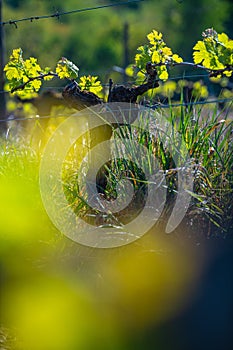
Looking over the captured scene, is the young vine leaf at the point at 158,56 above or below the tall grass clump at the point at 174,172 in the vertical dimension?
above

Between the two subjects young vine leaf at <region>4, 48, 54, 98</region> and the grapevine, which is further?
young vine leaf at <region>4, 48, 54, 98</region>

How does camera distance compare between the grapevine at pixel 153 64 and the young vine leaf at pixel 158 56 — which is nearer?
the grapevine at pixel 153 64

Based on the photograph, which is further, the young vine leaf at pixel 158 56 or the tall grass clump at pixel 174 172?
the young vine leaf at pixel 158 56

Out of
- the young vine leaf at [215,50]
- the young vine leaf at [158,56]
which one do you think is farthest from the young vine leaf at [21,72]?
the young vine leaf at [215,50]

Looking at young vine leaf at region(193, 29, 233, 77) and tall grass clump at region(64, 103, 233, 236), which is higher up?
young vine leaf at region(193, 29, 233, 77)

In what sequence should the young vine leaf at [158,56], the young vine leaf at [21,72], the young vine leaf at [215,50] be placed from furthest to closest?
the young vine leaf at [21,72] < the young vine leaf at [158,56] < the young vine leaf at [215,50]

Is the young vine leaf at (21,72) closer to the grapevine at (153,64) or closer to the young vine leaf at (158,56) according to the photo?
the grapevine at (153,64)

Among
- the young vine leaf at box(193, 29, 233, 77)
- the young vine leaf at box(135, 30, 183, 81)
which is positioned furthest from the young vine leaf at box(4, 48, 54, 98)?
the young vine leaf at box(193, 29, 233, 77)

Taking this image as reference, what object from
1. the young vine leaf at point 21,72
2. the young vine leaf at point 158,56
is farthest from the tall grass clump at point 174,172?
the young vine leaf at point 21,72

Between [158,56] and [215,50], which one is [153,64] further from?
[215,50]

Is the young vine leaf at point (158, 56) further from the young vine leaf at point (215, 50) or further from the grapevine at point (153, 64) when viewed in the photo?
the young vine leaf at point (215, 50)

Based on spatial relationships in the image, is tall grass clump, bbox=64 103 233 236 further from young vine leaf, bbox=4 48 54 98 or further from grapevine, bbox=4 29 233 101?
young vine leaf, bbox=4 48 54 98

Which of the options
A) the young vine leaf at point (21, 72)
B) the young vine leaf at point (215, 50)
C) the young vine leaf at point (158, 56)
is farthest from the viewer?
the young vine leaf at point (21, 72)

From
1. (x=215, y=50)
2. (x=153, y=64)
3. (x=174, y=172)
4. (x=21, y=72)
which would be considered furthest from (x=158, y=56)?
(x=21, y=72)
